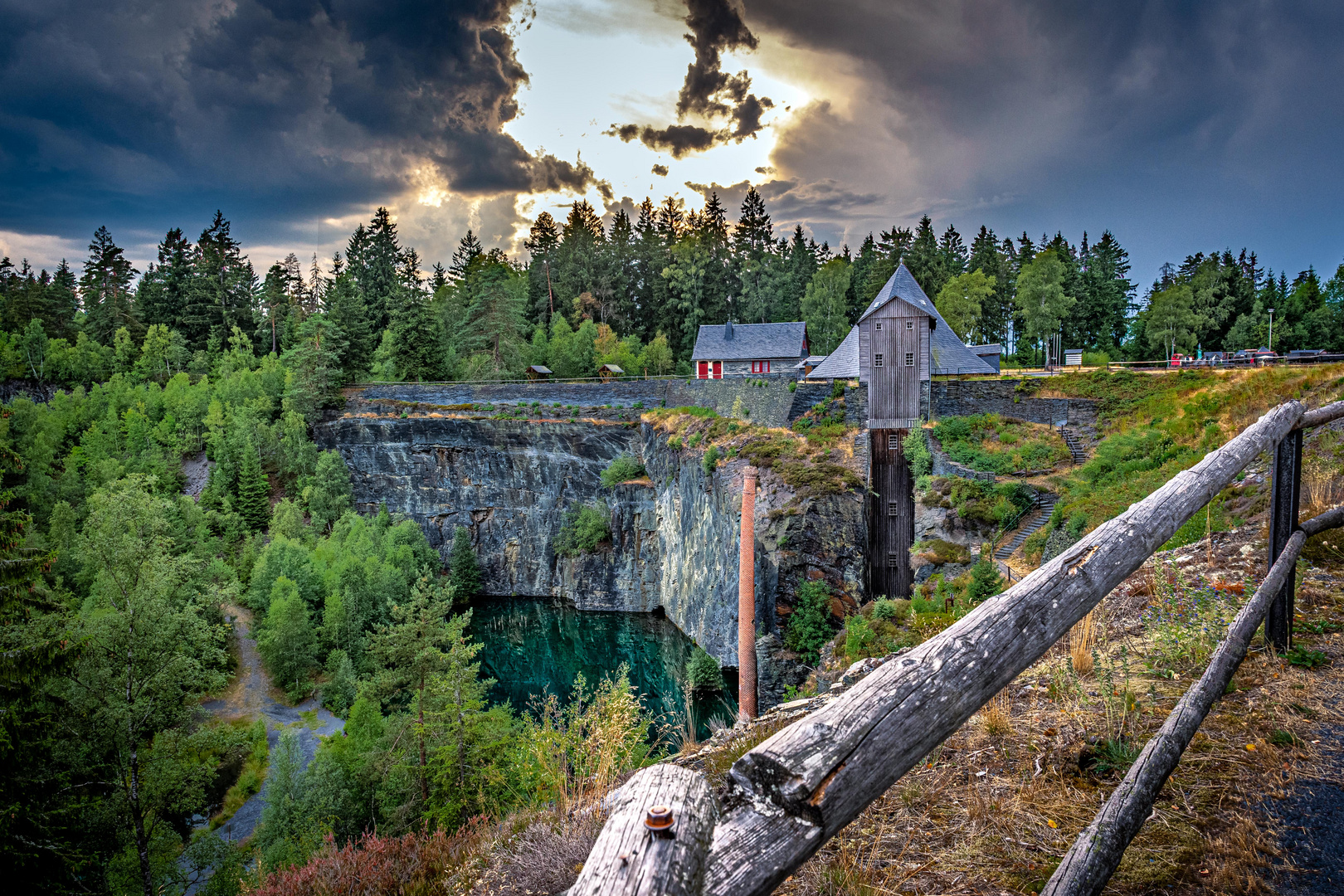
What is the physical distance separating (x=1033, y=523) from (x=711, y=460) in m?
10.1

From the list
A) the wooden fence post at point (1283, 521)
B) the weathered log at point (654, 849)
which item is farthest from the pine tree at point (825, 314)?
the weathered log at point (654, 849)

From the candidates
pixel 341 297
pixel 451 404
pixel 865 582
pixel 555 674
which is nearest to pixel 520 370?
pixel 451 404

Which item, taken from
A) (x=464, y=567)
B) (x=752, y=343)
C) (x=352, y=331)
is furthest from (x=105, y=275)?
(x=752, y=343)

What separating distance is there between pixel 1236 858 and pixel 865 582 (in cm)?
1643

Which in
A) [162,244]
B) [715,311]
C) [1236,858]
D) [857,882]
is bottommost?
[857,882]

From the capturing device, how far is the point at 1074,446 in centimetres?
1838

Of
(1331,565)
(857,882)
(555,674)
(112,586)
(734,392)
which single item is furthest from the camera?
(555,674)

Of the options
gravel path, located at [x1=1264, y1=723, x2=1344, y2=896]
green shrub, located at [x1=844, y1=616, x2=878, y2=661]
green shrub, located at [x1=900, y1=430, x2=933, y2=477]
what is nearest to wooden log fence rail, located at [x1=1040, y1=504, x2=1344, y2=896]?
gravel path, located at [x1=1264, y1=723, x2=1344, y2=896]

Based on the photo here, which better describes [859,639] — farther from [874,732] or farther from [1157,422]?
[874,732]

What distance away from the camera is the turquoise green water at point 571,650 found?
25.6 metres

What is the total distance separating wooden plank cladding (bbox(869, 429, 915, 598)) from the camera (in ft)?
59.7

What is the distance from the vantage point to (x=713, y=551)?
22.3 metres

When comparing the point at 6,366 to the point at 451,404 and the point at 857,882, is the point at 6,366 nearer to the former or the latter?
the point at 451,404

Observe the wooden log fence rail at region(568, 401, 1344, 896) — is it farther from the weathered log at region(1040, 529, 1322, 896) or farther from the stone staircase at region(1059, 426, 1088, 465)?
the stone staircase at region(1059, 426, 1088, 465)
